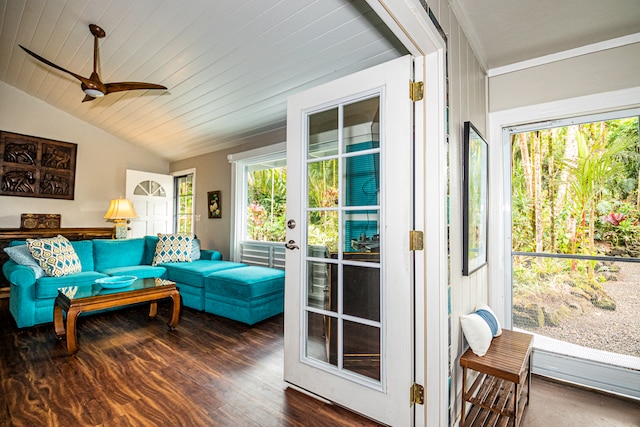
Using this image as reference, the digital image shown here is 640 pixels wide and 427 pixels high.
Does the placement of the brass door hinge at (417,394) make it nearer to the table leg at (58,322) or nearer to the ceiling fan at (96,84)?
the table leg at (58,322)

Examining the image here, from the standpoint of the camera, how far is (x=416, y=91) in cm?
159

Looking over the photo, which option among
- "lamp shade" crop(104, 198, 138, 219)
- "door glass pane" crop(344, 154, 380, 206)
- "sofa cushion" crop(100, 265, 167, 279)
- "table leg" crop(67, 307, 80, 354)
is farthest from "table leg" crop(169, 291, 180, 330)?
"lamp shade" crop(104, 198, 138, 219)

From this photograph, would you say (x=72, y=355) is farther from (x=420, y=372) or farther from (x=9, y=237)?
(x=9, y=237)

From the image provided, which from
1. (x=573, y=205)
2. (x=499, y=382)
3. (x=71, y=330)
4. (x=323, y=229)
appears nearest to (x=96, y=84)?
(x=71, y=330)

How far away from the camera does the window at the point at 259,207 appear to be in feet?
14.7

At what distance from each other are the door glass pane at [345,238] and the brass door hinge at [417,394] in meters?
0.20

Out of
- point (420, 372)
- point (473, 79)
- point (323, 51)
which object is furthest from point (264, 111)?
point (420, 372)

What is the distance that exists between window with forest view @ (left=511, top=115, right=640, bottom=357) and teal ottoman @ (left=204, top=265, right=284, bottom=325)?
2.26 meters

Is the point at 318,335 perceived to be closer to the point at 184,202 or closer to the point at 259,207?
the point at 259,207

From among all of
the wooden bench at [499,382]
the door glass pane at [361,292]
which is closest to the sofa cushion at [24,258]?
the door glass pane at [361,292]

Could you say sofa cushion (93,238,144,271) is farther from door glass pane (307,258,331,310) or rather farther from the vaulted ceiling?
door glass pane (307,258,331,310)

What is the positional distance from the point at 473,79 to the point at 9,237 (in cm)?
591

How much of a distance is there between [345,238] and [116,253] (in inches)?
149

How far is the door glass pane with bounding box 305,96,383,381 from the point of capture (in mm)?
1700
